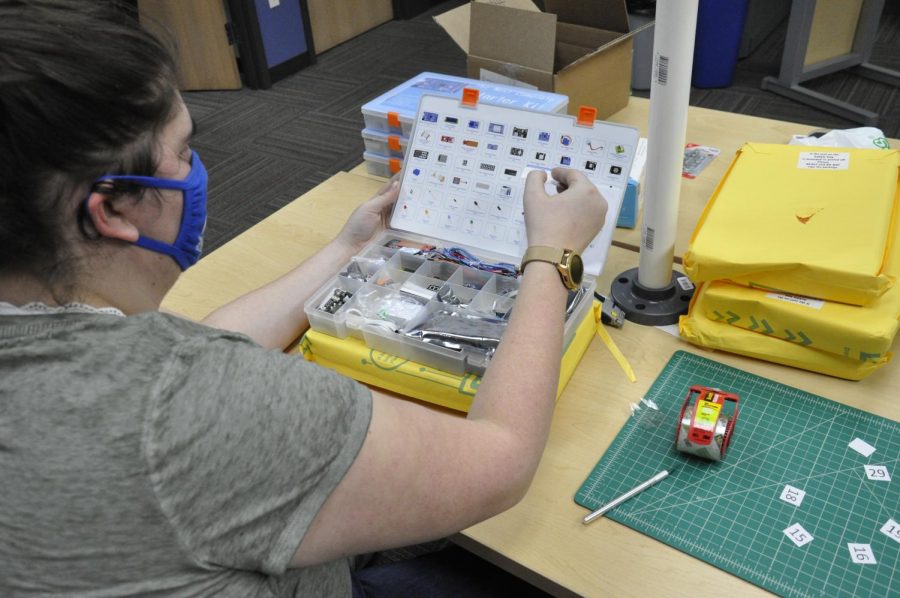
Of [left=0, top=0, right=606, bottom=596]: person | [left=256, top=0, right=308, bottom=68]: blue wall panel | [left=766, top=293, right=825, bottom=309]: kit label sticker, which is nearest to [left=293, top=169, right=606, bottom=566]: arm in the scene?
[left=0, top=0, right=606, bottom=596]: person

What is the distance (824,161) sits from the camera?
1215 millimetres

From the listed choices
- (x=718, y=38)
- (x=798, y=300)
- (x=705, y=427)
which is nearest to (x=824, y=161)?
(x=798, y=300)

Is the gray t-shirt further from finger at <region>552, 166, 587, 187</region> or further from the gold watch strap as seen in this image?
finger at <region>552, 166, 587, 187</region>

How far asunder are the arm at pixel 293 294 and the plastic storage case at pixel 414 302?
0.14 feet

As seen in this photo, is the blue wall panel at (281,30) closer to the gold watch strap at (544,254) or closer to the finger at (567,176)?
the finger at (567,176)

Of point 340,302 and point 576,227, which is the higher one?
point 576,227

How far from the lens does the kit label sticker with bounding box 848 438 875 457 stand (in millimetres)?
919

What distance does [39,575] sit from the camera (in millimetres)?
587

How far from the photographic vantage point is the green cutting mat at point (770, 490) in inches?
31.4

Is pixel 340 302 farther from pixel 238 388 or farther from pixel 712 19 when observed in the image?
pixel 712 19

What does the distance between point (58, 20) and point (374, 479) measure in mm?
464

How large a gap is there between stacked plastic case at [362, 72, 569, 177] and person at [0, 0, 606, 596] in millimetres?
838

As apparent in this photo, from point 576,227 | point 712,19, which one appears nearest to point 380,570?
point 576,227

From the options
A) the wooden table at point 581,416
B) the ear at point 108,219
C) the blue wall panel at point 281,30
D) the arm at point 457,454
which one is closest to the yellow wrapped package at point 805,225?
the wooden table at point 581,416
